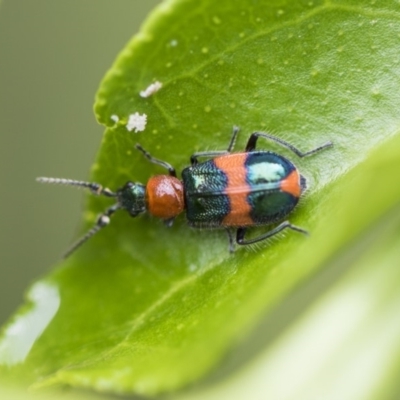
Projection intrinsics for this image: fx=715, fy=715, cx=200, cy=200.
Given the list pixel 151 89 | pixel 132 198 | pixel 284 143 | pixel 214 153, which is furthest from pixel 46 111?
pixel 284 143

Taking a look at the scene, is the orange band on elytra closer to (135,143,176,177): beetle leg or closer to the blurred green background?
(135,143,176,177): beetle leg

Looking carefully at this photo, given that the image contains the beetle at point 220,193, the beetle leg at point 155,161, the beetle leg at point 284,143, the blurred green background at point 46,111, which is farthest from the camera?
the blurred green background at point 46,111

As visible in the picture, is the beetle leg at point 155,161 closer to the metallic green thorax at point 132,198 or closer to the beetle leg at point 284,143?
the metallic green thorax at point 132,198

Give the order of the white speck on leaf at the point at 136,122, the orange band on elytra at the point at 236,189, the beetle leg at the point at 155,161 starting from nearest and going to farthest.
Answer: the white speck on leaf at the point at 136,122, the beetle leg at the point at 155,161, the orange band on elytra at the point at 236,189

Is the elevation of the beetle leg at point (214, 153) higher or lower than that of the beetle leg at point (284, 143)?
higher

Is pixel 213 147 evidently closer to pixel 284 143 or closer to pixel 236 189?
pixel 284 143

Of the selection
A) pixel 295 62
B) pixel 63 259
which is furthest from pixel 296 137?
pixel 63 259

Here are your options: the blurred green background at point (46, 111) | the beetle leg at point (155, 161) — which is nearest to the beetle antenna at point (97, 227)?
the beetle leg at point (155, 161)

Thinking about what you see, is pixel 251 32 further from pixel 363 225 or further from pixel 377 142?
pixel 363 225

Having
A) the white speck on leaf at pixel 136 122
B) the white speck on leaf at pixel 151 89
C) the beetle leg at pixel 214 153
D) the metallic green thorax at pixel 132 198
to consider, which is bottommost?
the beetle leg at pixel 214 153
